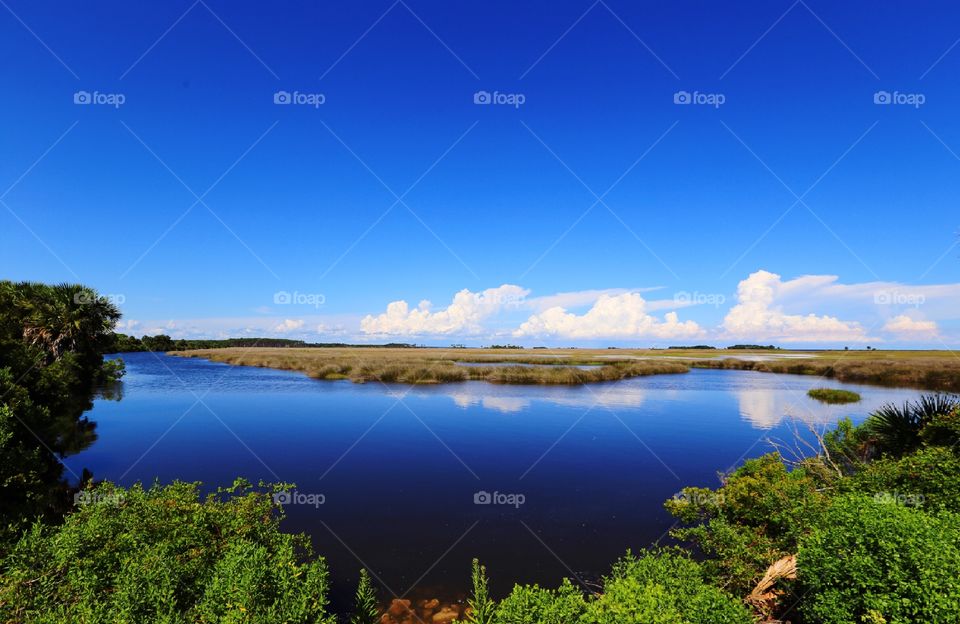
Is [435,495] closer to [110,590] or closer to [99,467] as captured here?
[110,590]

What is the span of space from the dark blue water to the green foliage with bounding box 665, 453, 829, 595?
2.47 metres

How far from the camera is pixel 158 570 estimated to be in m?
5.46

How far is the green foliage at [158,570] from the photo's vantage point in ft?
16.0

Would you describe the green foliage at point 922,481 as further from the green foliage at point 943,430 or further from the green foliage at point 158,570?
the green foliage at point 158,570

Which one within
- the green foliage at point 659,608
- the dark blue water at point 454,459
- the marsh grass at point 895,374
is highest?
the green foliage at point 659,608

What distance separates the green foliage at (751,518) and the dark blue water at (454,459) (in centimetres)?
247

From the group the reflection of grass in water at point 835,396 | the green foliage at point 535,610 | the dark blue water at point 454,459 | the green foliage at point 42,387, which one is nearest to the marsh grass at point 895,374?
the reflection of grass in water at point 835,396

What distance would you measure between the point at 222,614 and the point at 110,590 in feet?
7.27

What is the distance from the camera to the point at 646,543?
12.3 m

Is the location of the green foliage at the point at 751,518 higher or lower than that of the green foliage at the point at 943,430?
lower

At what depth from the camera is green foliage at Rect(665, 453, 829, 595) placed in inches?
331

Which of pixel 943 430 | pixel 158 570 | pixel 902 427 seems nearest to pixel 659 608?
pixel 158 570

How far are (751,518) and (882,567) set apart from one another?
533 cm

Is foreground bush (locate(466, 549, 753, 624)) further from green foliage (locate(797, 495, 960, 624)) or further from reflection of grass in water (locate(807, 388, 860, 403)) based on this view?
reflection of grass in water (locate(807, 388, 860, 403))
